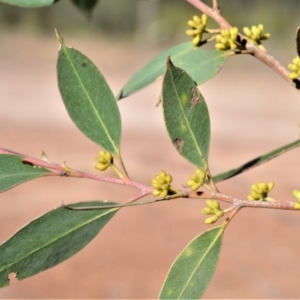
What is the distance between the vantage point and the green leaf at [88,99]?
0.75 meters

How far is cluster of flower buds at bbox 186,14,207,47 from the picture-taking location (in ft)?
2.71

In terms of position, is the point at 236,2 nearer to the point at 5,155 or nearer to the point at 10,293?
the point at 10,293

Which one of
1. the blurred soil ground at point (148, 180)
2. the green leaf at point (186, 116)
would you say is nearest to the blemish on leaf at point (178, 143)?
the green leaf at point (186, 116)

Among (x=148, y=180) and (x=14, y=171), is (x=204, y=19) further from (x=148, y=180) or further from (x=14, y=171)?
(x=148, y=180)

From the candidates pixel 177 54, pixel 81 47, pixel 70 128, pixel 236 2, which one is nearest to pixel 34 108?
pixel 70 128

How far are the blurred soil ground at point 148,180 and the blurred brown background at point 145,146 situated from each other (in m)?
0.02

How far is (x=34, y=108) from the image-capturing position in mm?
9844

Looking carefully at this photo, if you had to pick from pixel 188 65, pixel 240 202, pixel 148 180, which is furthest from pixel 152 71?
pixel 148 180

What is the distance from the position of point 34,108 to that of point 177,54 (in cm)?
915

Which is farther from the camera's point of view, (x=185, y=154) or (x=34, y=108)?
(x=34, y=108)

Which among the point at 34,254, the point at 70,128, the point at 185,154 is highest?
the point at 70,128

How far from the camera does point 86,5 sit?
A: 42.2 inches

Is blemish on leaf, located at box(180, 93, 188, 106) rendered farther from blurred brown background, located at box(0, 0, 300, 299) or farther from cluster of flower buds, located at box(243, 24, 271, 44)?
blurred brown background, located at box(0, 0, 300, 299)

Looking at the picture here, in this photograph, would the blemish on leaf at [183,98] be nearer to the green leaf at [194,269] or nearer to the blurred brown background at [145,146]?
the green leaf at [194,269]
